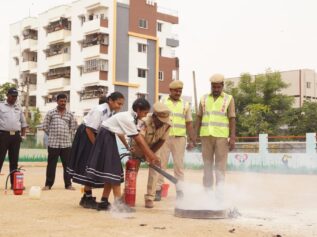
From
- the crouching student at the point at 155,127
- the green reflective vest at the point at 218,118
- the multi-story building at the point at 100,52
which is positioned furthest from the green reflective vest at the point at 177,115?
the multi-story building at the point at 100,52

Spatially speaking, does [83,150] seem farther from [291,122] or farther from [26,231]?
[291,122]

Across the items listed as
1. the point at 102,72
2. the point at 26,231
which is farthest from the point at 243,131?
the point at 26,231

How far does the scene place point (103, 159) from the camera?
703 cm

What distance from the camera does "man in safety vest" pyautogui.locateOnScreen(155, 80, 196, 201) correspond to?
8.81 meters

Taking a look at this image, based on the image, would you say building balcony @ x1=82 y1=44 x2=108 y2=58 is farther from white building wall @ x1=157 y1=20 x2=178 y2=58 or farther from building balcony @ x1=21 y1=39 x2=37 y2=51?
building balcony @ x1=21 y1=39 x2=37 y2=51

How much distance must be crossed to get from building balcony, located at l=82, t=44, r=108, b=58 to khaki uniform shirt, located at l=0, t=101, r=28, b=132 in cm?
3338

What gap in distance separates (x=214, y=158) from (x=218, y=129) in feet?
1.63

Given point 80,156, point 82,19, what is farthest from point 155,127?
point 82,19

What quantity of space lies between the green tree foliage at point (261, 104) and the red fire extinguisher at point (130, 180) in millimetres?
31811

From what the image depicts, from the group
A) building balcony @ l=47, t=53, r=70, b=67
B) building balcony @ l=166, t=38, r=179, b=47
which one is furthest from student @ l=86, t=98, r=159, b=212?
building balcony @ l=166, t=38, r=179, b=47

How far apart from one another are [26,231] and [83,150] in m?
2.31

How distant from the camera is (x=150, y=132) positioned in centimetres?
748

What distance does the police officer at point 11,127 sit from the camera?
10.2m

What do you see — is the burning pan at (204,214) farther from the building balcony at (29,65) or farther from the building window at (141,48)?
the building balcony at (29,65)
